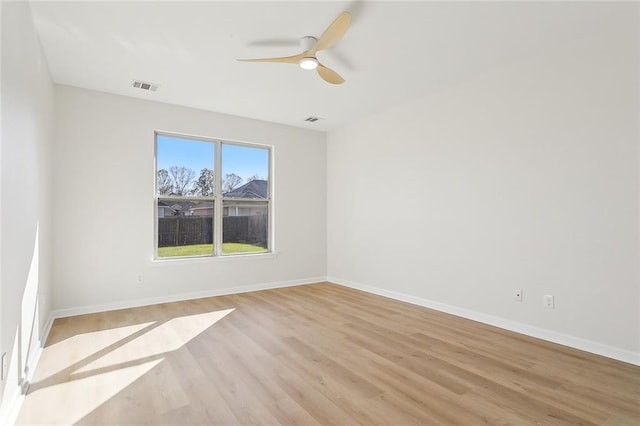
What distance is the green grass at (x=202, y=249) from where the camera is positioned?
15.3 feet

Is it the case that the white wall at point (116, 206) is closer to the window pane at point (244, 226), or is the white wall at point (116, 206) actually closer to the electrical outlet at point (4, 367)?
the window pane at point (244, 226)

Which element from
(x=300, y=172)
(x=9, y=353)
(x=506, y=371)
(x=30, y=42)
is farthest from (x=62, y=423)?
(x=300, y=172)

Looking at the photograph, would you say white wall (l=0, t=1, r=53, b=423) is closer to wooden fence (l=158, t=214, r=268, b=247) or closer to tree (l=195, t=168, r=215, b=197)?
wooden fence (l=158, t=214, r=268, b=247)

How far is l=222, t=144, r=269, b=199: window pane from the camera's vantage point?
5.21 metres

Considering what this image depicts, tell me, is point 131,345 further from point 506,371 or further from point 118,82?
point 506,371

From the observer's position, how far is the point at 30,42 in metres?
2.49

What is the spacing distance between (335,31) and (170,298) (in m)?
3.90

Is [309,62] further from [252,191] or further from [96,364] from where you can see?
[96,364]

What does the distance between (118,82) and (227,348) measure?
126 inches

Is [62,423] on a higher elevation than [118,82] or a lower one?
Result: lower

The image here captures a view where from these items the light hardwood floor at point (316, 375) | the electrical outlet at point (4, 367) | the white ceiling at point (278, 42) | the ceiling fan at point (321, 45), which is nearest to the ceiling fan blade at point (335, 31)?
the ceiling fan at point (321, 45)

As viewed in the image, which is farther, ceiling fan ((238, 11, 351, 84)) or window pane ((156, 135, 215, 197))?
window pane ((156, 135, 215, 197))

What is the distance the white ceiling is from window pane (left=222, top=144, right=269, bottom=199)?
115 cm

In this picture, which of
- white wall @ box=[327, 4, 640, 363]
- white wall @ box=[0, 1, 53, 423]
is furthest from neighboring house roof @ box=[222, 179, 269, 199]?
white wall @ box=[0, 1, 53, 423]
